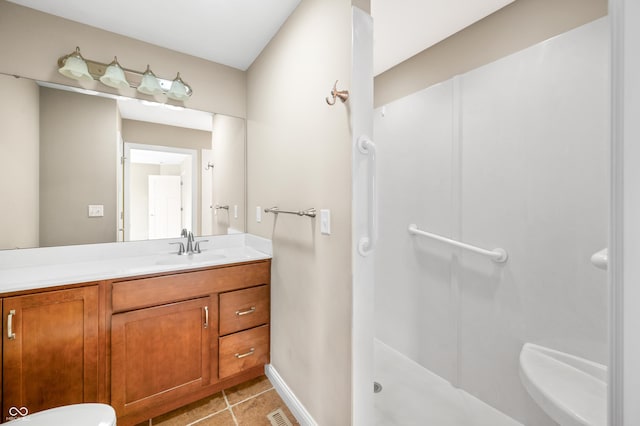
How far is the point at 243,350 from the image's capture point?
5.95 feet

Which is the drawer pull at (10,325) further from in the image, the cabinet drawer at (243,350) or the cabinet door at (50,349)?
the cabinet drawer at (243,350)

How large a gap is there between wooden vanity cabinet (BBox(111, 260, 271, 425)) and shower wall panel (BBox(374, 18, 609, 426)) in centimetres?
117

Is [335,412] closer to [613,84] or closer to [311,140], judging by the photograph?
[311,140]

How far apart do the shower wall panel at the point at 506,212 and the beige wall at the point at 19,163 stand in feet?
7.93

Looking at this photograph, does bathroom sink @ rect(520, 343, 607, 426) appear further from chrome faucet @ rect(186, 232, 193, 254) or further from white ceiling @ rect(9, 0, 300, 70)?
white ceiling @ rect(9, 0, 300, 70)

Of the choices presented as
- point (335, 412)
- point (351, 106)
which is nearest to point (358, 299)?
point (335, 412)

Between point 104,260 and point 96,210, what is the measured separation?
343 millimetres

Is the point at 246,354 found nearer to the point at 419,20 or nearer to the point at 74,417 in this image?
the point at 74,417

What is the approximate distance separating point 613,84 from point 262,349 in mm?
2087

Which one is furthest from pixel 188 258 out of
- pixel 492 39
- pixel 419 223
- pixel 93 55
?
pixel 492 39

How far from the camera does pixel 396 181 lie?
2186mm

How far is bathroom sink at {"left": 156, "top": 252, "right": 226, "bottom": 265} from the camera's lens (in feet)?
6.11

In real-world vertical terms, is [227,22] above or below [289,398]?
above

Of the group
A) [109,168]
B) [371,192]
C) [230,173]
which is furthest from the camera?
[230,173]
